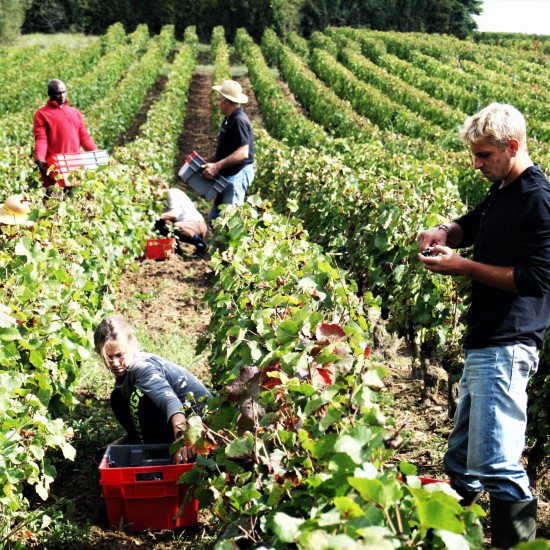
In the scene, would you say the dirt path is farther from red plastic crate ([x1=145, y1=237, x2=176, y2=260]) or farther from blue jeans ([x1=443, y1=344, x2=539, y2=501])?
blue jeans ([x1=443, y1=344, x2=539, y2=501])

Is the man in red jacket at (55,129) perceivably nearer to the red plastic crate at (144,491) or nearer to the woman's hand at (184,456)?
the red plastic crate at (144,491)

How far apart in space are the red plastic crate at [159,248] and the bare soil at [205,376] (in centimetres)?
8

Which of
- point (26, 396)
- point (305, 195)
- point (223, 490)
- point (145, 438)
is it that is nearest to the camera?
point (223, 490)

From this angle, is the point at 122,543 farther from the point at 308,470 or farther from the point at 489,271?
the point at 489,271

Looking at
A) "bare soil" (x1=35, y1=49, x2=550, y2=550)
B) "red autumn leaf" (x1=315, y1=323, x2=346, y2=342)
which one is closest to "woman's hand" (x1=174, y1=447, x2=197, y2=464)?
"bare soil" (x1=35, y1=49, x2=550, y2=550)

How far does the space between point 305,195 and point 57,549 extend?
491 centimetres

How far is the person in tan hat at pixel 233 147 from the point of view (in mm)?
7297

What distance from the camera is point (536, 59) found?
41.5 meters

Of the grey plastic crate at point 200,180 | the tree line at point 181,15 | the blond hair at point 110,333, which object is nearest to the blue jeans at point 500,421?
the blond hair at point 110,333

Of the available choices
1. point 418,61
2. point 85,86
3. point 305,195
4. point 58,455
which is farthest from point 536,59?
point 58,455

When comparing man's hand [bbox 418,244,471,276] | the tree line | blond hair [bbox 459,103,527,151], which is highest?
the tree line

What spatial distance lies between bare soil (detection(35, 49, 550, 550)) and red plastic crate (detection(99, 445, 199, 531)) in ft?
0.22

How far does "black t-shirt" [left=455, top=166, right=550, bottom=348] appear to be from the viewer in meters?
2.75

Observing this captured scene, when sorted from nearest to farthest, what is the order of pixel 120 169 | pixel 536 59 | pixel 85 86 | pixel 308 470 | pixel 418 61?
pixel 308 470 → pixel 120 169 → pixel 85 86 → pixel 418 61 → pixel 536 59
